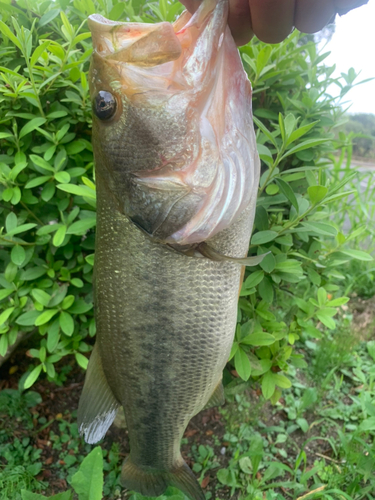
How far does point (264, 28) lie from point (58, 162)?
923 mm

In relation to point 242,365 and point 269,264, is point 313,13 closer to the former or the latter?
point 269,264

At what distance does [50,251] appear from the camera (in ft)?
5.05

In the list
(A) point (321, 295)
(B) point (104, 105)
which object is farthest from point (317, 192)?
(B) point (104, 105)

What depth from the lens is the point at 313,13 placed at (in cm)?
83

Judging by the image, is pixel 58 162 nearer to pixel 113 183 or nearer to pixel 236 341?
pixel 113 183

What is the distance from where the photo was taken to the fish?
812mm

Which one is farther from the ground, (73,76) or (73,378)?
(73,76)

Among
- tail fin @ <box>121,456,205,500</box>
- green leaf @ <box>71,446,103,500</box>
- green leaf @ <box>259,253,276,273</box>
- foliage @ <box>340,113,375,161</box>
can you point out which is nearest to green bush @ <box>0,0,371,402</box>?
green leaf @ <box>259,253,276,273</box>

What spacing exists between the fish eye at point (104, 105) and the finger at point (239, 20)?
377 mm

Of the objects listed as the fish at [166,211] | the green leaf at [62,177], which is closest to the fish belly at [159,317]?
the fish at [166,211]

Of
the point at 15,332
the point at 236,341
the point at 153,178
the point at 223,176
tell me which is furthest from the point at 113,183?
the point at 15,332

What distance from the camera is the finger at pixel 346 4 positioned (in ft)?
2.58

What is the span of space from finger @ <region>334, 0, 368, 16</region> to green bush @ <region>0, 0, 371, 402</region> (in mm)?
388

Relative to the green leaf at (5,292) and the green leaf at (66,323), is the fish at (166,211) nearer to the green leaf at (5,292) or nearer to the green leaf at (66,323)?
the green leaf at (66,323)
